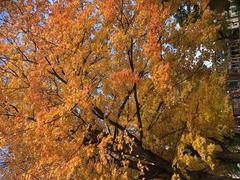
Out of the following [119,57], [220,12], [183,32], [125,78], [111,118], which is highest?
[220,12]

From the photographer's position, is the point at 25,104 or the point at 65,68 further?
the point at 25,104

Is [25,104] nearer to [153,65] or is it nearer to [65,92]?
[65,92]

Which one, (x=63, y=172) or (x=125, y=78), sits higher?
(x=125, y=78)

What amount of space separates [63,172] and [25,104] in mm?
2781

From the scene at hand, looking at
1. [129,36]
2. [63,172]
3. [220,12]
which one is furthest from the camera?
[220,12]

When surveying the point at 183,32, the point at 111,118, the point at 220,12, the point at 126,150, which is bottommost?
the point at 126,150

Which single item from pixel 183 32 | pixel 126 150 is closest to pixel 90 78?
pixel 126 150

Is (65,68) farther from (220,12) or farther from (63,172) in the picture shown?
(220,12)

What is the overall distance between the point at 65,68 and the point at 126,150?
3007 mm

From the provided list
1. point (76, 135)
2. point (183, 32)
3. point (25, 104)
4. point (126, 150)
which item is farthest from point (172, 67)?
point (25, 104)

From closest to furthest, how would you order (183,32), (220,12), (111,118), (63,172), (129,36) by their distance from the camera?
(63,172) < (129,36) < (111,118) < (183,32) < (220,12)

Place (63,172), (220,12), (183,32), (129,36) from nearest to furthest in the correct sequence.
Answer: (63,172)
(129,36)
(183,32)
(220,12)

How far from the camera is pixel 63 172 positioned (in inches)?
355

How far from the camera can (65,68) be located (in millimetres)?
9820
